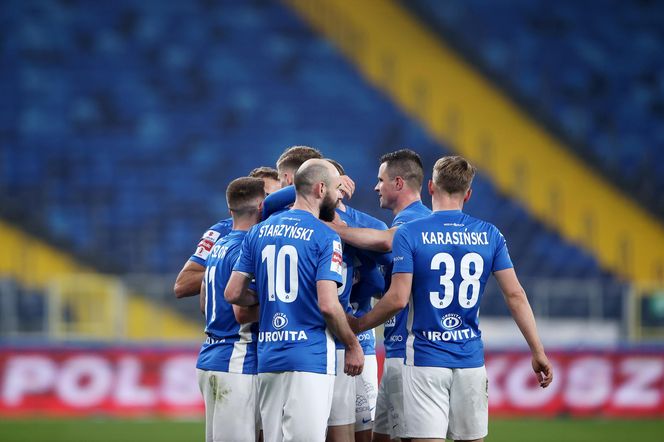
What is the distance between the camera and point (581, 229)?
21547 mm

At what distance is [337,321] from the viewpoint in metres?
6.01

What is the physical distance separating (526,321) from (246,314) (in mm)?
1627

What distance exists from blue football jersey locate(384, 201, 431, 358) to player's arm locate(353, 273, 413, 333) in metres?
0.45

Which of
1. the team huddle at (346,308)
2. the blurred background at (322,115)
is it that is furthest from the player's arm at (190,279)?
the blurred background at (322,115)

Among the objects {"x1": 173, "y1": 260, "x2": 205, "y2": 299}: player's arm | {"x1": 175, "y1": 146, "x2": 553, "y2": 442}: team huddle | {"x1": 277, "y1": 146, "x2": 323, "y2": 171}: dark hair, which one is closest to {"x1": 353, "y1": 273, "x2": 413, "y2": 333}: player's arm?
{"x1": 175, "y1": 146, "x2": 553, "y2": 442}: team huddle

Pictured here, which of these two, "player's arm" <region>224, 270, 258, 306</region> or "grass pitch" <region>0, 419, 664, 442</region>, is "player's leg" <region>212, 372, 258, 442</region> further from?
"grass pitch" <region>0, 419, 664, 442</region>

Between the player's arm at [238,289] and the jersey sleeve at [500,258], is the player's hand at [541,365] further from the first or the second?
the player's arm at [238,289]

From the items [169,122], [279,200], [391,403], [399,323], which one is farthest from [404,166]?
[169,122]

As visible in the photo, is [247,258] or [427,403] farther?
[427,403]

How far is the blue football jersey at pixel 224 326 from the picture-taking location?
6656 mm

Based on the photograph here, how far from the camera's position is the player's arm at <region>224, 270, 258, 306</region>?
625 centimetres

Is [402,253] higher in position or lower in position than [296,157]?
lower

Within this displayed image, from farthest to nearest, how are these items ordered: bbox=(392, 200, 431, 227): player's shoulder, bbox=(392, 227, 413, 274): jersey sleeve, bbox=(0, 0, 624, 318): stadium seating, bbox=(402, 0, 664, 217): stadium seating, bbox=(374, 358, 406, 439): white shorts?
bbox=(402, 0, 664, 217): stadium seating → bbox=(0, 0, 624, 318): stadium seating → bbox=(392, 200, 431, 227): player's shoulder → bbox=(374, 358, 406, 439): white shorts → bbox=(392, 227, 413, 274): jersey sleeve

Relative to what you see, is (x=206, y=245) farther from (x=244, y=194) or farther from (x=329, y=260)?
(x=329, y=260)
